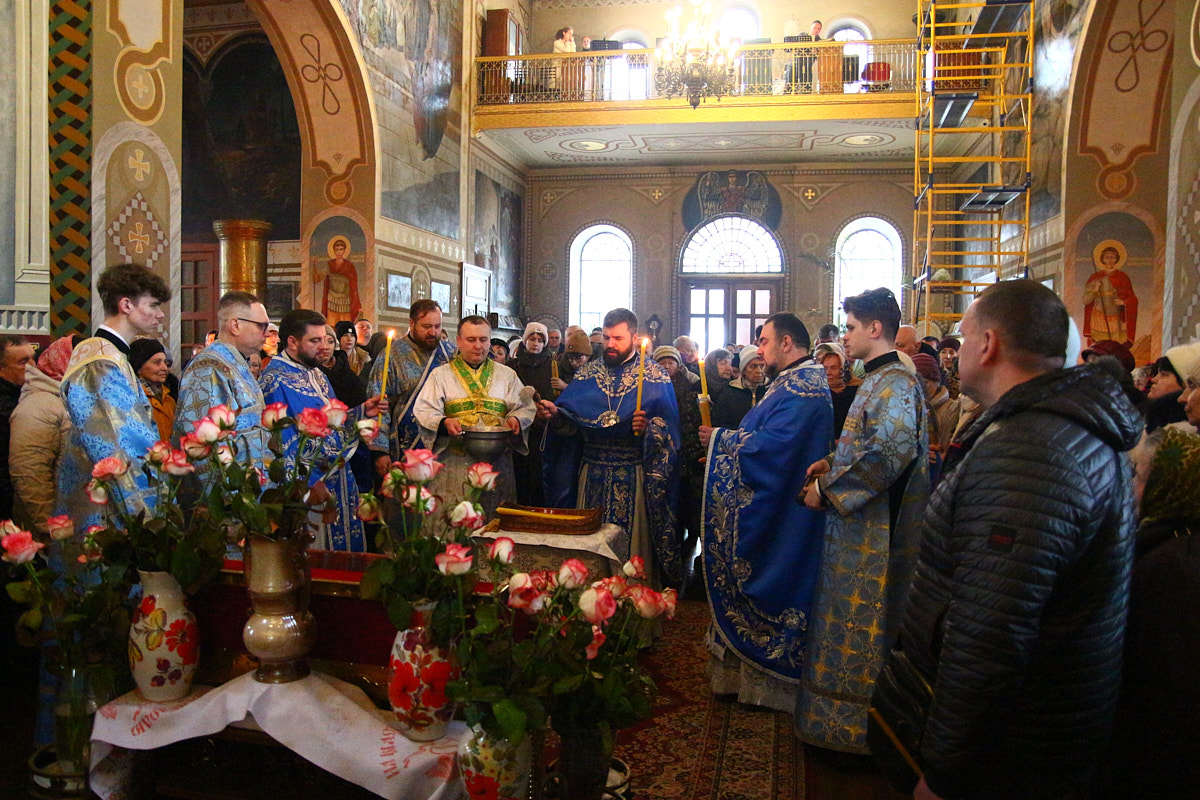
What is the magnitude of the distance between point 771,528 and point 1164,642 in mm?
1990

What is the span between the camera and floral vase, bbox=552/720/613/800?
1.84 meters

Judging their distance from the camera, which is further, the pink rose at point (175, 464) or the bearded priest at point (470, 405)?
the bearded priest at point (470, 405)

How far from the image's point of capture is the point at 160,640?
2.28m

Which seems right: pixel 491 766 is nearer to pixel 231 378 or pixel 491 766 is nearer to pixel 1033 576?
pixel 1033 576

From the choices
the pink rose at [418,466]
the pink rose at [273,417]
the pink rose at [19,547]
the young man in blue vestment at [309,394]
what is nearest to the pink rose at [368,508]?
the pink rose at [418,466]

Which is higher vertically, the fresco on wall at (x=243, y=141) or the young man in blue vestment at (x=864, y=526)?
the fresco on wall at (x=243, y=141)

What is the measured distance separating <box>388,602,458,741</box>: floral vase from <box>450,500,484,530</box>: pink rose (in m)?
0.22

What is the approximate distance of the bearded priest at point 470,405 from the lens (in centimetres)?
479

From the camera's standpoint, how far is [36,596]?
219cm

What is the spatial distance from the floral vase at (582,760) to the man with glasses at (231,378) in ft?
6.95

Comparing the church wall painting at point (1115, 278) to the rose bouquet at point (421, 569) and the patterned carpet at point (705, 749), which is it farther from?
the rose bouquet at point (421, 569)

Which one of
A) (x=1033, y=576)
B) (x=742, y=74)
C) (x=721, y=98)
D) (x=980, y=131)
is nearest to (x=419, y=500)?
(x=1033, y=576)

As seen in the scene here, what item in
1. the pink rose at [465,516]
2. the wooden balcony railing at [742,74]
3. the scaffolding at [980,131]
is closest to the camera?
the pink rose at [465,516]

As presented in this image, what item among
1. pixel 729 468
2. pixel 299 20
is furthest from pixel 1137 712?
pixel 299 20
